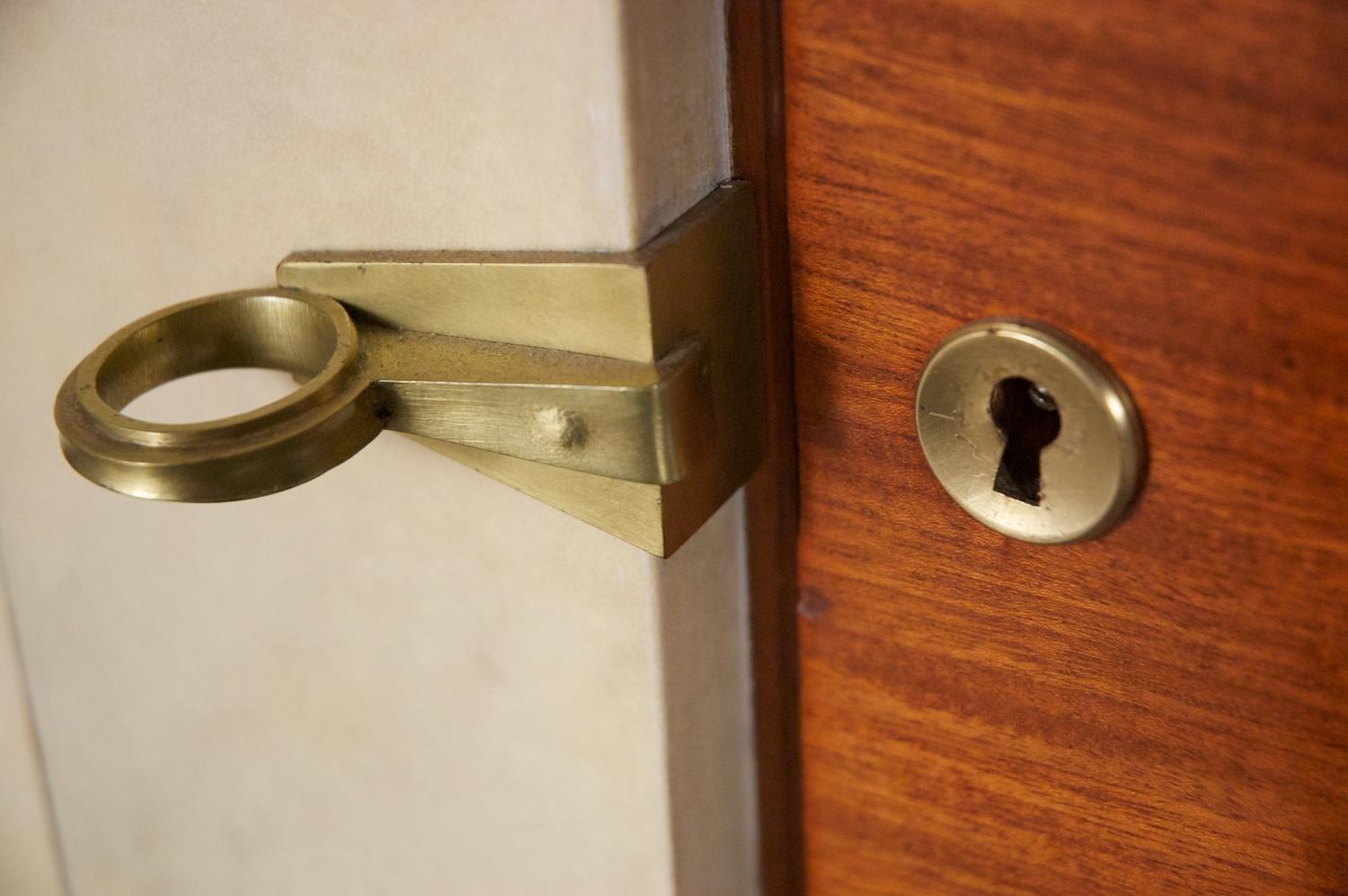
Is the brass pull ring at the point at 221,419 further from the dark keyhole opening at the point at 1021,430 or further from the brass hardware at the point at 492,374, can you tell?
the dark keyhole opening at the point at 1021,430

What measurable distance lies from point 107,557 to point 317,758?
5.1 inches

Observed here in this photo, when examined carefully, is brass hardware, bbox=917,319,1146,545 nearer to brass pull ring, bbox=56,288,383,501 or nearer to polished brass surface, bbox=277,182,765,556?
polished brass surface, bbox=277,182,765,556

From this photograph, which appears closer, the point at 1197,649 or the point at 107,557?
the point at 1197,649

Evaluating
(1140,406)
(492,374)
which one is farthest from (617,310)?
(1140,406)

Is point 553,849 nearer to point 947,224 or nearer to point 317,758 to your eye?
point 317,758

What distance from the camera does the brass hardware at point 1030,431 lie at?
1.28 feet

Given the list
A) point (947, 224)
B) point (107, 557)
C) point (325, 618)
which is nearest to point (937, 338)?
point (947, 224)

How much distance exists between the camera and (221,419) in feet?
1.34

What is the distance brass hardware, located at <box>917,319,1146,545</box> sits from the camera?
0.39 m

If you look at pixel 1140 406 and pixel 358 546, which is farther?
pixel 358 546

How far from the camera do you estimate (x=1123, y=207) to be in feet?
1.22

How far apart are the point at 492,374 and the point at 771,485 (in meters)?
0.12

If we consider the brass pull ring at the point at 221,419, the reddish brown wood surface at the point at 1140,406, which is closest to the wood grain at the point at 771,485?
the reddish brown wood surface at the point at 1140,406

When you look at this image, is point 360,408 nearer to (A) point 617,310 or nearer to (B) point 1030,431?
(A) point 617,310
